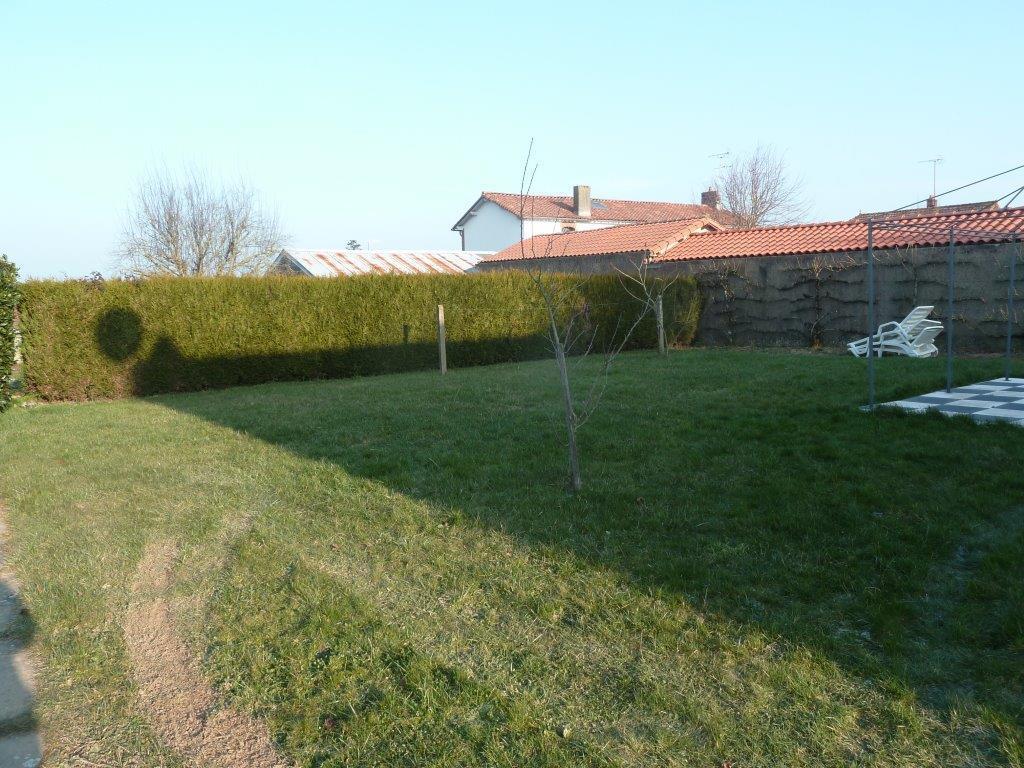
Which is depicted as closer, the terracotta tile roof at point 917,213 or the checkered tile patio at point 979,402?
the checkered tile patio at point 979,402

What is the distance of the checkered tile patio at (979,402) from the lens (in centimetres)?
651

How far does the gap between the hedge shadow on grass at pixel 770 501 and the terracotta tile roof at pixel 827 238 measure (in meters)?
7.47

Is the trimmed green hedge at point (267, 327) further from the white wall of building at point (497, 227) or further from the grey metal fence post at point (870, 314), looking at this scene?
the white wall of building at point (497, 227)

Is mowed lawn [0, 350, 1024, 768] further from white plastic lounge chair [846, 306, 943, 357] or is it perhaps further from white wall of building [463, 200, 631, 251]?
white wall of building [463, 200, 631, 251]

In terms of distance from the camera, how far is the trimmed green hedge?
11.0 meters

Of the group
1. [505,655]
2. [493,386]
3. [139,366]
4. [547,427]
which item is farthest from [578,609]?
[139,366]

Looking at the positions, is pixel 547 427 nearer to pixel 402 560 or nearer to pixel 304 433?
pixel 304 433

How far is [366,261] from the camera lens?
82.7 feet

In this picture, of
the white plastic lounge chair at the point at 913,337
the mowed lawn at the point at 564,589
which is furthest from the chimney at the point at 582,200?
the mowed lawn at the point at 564,589

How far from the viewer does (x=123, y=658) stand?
9.89 ft

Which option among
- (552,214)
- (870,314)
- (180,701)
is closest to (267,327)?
(870,314)

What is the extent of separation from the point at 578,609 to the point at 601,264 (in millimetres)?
20619

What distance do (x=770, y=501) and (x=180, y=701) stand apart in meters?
3.28

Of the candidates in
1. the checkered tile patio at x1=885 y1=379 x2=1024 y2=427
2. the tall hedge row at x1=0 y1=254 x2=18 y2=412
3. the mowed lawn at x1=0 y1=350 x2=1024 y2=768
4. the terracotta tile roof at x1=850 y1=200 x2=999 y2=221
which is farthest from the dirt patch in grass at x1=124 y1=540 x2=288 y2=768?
the terracotta tile roof at x1=850 y1=200 x2=999 y2=221
